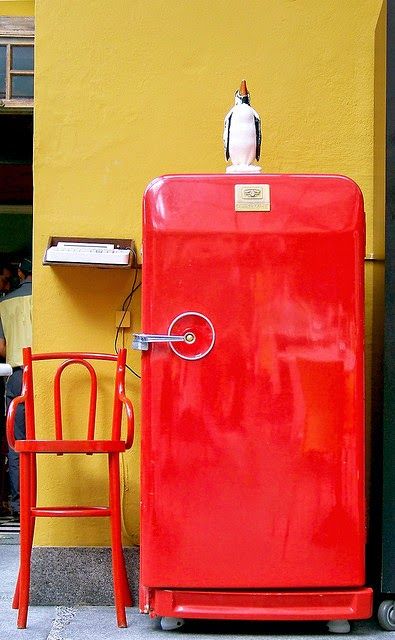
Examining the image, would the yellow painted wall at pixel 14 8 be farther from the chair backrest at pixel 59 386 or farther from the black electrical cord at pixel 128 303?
the chair backrest at pixel 59 386

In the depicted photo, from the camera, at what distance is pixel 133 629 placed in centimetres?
342

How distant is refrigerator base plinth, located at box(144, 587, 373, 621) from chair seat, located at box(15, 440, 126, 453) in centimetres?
49

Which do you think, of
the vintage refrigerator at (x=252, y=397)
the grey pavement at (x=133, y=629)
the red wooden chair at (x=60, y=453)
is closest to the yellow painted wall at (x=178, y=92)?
the red wooden chair at (x=60, y=453)

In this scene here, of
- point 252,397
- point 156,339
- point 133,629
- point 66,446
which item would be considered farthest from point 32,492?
point 252,397

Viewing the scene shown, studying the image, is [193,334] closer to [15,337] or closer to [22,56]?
[22,56]

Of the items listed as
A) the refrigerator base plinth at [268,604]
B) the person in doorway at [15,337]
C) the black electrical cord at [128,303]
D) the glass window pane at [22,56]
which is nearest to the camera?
the refrigerator base plinth at [268,604]

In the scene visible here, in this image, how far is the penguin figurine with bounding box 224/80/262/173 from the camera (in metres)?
3.54

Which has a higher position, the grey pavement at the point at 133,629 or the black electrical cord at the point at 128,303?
the black electrical cord at the point at 128,303

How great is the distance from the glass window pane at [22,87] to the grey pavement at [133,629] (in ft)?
7.34

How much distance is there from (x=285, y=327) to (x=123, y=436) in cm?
90

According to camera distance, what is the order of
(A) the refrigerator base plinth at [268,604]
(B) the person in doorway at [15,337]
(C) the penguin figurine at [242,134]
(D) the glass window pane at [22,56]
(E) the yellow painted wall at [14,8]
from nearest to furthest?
(A) the refrigerator base plinth at [268,604], (C) the penguin figurine at [242,134], (D) the glass window pane at [22,56], (E) the yellow painted wall at [14,8], (B) the person in doorway at [15,337]

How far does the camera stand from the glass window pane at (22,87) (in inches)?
181

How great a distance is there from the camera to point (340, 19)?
13.0 ft

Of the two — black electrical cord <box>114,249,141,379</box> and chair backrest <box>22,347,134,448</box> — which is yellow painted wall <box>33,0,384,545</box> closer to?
black electrical cord <box>114,249,141,379</box>
